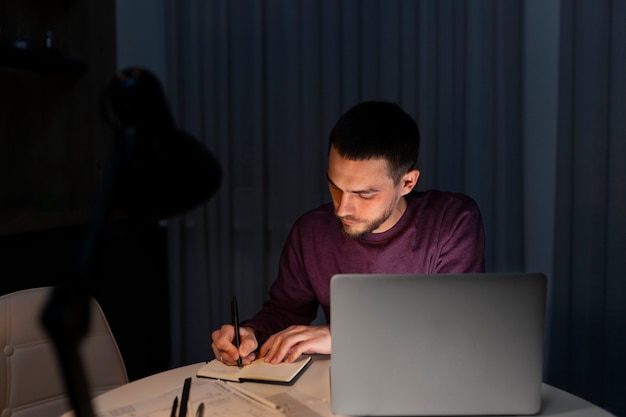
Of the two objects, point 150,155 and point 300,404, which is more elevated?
point 150,155

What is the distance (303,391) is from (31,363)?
66 centimetres

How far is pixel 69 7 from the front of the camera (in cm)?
259

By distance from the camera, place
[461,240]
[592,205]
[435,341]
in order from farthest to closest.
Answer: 1. [592,205]
2. [461,240]
3. [435,341]

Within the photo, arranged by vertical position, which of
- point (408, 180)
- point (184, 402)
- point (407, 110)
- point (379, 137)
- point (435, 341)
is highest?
point (407, 110)

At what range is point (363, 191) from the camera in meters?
1.52

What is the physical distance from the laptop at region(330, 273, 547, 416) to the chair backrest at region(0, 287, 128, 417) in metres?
0.66

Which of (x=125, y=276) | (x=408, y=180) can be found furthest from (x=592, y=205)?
(x=125, y=276)

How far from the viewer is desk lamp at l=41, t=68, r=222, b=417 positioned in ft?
1.62

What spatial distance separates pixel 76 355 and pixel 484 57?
2177mm

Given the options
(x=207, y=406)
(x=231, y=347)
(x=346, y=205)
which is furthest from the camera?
(x=346, y=205)

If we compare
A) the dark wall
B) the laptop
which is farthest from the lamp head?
the dark wall

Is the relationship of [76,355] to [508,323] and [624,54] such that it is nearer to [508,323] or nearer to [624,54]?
[508,323]

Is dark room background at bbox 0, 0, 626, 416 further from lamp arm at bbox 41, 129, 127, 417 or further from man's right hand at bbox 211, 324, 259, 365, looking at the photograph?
lamp arm at bbox 41, 129, 127, 417

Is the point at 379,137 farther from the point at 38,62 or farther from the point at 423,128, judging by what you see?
the point at 38,62
